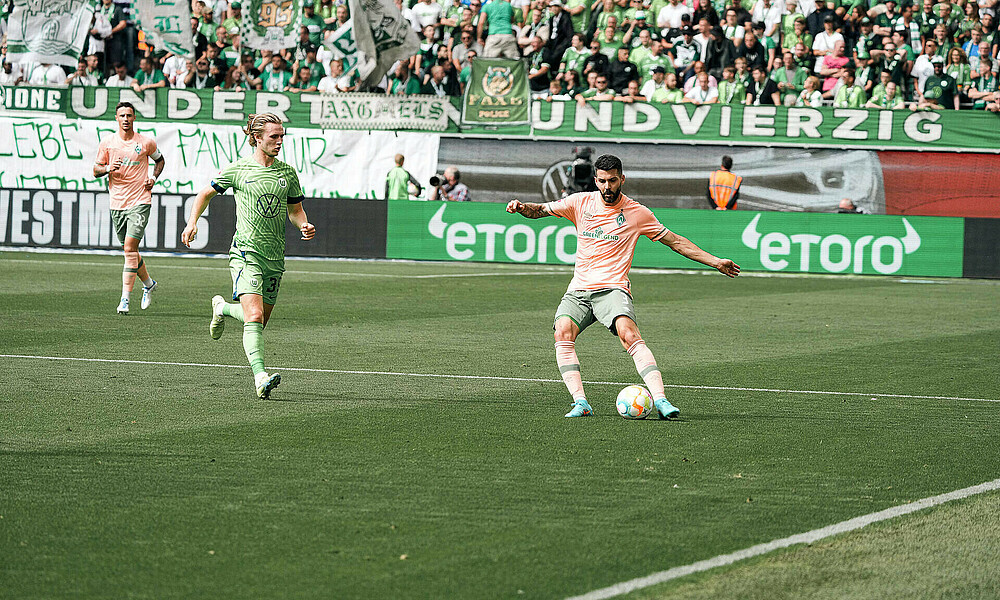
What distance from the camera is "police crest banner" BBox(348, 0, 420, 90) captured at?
90.3 feet

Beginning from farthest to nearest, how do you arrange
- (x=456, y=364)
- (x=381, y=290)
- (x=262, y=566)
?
1. (x=381, y=290)
2. (x=456, y=364)
3. (x=262, y=566)

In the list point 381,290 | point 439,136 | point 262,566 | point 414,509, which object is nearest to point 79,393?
point 414,509

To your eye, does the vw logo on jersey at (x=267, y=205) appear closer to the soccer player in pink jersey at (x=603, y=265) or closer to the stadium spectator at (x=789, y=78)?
the soccer player in pink jersey at (x=603, y=265)

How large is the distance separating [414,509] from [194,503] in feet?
3.09

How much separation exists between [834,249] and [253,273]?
54.1 feet

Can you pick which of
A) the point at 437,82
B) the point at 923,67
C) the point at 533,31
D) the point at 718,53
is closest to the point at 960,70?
the point at 923,67

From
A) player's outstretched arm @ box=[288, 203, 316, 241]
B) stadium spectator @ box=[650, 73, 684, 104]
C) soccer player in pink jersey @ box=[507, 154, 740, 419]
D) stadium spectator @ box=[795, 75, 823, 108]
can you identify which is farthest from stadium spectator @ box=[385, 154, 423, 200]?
soccer player in pink jersey @ box=[507, 154, 740, 419]

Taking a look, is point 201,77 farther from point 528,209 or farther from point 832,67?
point 528,209

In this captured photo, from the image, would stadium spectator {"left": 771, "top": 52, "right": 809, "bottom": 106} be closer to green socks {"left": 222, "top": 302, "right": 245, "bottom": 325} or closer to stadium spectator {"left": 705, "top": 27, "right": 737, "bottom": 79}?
stadium spectator {"left": 705, "top": 27, "right": 737, "bottom": 79}

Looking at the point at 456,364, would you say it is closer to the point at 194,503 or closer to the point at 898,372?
the point at 898,372

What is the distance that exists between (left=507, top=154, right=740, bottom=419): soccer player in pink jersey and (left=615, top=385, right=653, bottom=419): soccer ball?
0.10 meters

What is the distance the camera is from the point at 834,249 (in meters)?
24.5

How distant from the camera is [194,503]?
19.9ft

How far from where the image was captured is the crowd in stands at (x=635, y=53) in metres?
26.9
